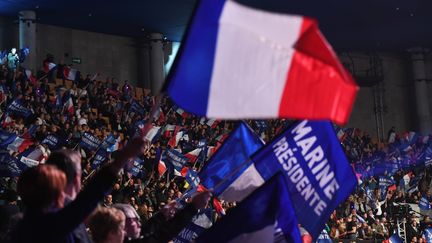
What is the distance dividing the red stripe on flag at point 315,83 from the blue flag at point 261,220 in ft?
2.93

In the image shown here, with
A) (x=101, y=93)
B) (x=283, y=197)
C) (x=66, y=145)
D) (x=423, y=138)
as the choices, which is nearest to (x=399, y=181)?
(x=423, y=138)

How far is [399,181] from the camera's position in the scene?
2453 centimetres

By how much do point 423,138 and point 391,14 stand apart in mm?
5381

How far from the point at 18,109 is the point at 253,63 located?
44.2 ft

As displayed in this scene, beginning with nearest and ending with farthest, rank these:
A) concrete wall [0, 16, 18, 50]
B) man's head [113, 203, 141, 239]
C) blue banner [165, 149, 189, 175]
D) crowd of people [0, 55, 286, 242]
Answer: man's head [113, 203, 141, 239], crowd of people [0, 55, 286, 242], blue banner [165, 149, 189, 175], concrete wall [0, 16, 18, 50]

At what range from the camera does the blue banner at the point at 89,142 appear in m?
15.6

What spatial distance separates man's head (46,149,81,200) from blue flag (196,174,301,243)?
1.02 metres

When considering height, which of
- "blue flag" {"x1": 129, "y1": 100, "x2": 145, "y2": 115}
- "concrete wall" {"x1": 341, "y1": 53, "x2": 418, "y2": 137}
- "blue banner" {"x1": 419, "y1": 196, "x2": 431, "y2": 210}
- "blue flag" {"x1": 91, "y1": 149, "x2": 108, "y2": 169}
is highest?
"blue flag" {"x1": 91, "y1": 149, "x2": 108, "y2": 169}

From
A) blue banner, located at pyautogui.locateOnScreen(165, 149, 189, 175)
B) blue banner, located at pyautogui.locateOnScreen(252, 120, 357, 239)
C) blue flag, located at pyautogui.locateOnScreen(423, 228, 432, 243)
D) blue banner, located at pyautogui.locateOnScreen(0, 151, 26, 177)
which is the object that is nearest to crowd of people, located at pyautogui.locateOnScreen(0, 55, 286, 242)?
blue banner, located at pyautogui.locateOnScreen(0, 151, 26, 177)

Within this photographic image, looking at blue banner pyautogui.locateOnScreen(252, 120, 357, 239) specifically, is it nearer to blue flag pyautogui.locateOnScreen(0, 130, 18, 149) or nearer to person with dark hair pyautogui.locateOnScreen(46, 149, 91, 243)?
person with dark hair pyautogui.locateOnScreen(46, 149, 91, 243)

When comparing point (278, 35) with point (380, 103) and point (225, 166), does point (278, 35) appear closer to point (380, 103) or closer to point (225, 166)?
point (225, 166)

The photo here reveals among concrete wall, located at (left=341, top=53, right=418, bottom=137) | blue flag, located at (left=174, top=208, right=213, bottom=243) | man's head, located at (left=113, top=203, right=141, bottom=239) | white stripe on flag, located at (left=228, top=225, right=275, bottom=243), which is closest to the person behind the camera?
man's head, located at (left=113, top=203, right=141, bottom=239)

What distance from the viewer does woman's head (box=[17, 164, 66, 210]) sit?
3.12 m

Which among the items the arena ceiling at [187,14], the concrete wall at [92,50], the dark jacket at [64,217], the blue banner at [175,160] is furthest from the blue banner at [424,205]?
the dark jacket at [64,217]
